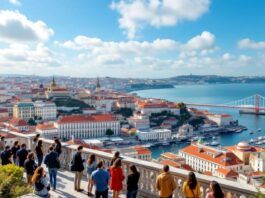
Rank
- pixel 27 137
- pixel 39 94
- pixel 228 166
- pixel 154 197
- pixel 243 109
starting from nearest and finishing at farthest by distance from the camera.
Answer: pixel 154 197, pixel 27 137, pixel 228 166, pixel 39 94, pixel 243 109

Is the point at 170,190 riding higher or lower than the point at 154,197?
higher

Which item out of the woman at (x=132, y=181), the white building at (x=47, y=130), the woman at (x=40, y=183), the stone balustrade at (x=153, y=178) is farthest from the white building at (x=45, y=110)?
the woman at (x=132, y=181)

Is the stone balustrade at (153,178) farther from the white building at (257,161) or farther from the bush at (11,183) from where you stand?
the white building at (257,161)

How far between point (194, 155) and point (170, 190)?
33.8 m

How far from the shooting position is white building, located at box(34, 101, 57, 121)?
65.1 metres

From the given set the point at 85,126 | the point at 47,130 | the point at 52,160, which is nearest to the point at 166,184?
the point at 52,160

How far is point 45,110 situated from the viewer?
65750 millimetres

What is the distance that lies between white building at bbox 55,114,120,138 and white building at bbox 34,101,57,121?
9.92 meters

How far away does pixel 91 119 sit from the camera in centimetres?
5753

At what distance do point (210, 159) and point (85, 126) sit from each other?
26.0 meters

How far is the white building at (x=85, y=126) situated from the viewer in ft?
182

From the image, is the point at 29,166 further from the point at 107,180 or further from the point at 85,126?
the point at 85,126

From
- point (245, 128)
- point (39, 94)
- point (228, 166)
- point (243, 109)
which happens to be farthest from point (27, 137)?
point (243, 109)

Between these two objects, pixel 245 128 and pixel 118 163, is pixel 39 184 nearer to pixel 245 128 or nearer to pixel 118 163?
pixel 118 163
